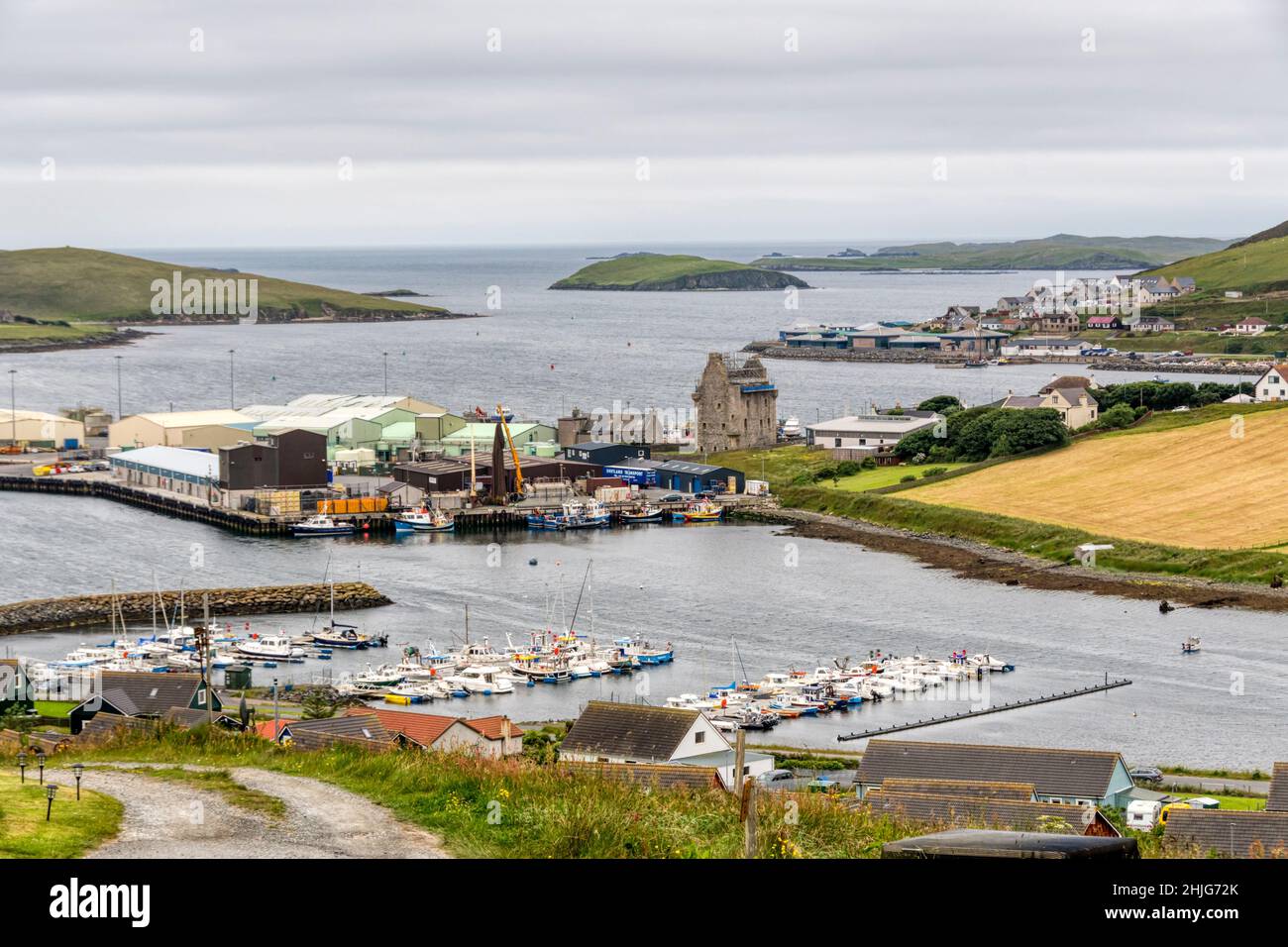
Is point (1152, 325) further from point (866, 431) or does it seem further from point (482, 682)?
point (482, 682)

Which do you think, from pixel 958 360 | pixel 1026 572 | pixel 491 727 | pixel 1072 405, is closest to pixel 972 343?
pixel 958 360

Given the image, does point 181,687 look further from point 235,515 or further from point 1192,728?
point 235,515

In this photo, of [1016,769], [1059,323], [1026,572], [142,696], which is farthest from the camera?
[1059,323]

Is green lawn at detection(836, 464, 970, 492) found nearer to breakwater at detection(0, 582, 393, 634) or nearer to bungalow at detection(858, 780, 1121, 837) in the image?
breakwater at detection(0, 582, 393, 634)

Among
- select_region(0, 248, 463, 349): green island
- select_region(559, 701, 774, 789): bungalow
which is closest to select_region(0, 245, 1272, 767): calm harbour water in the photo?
select_region(559, 701, 774, 789): bungalow

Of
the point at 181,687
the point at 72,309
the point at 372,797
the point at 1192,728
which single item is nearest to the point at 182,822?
the point at 372,797

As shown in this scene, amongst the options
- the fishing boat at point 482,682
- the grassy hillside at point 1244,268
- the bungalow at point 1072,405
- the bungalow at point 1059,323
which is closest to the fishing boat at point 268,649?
the fishing boat at point 482,682

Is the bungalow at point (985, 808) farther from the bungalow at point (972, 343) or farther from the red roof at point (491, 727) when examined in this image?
the bungalow at point (972, 343)
